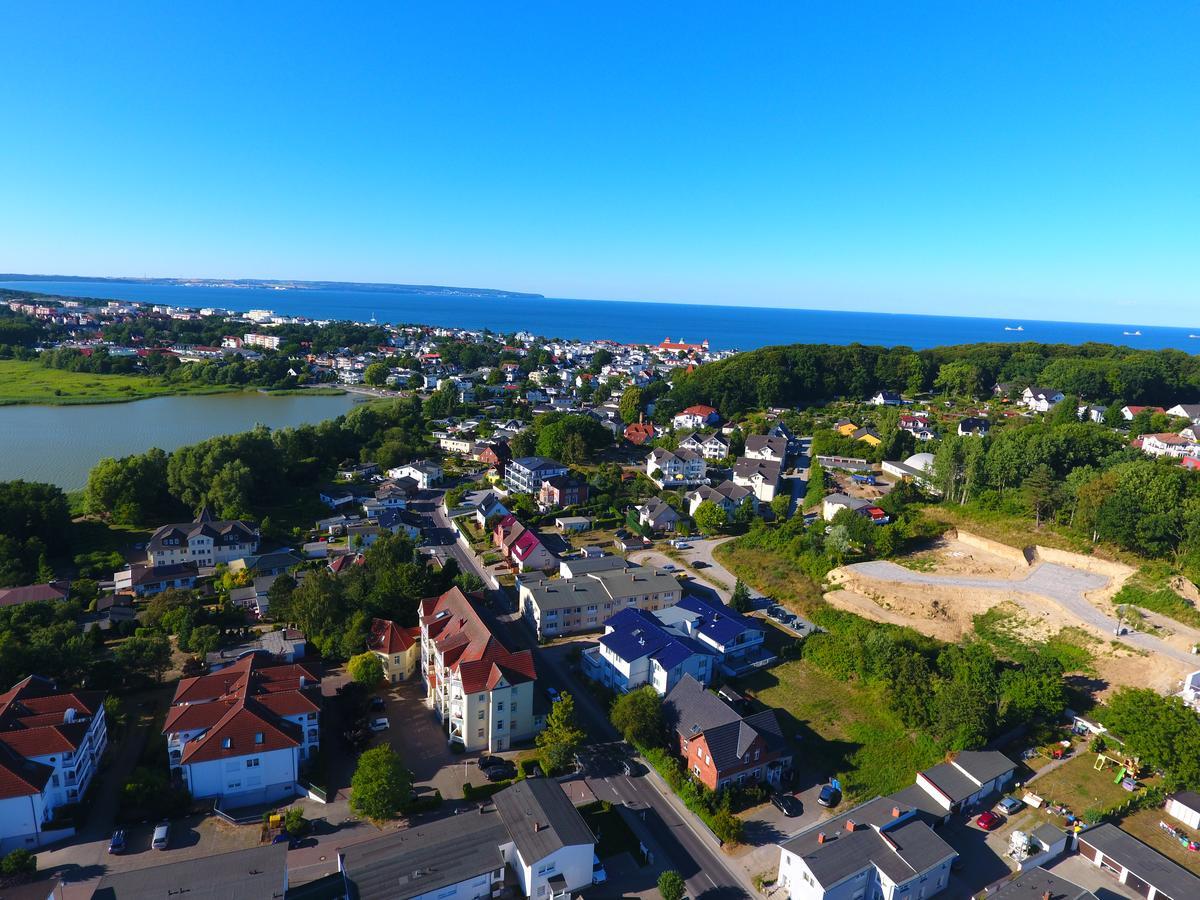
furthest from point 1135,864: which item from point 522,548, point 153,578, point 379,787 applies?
point 153,578

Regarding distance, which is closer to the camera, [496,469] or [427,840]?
[427,840]

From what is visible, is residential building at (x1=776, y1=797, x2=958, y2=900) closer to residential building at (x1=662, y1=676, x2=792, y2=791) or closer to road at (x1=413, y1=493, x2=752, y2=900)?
road at (x1=413, y1=493, x2=752, y2=900)

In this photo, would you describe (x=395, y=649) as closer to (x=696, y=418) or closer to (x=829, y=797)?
(x=829, y=797)

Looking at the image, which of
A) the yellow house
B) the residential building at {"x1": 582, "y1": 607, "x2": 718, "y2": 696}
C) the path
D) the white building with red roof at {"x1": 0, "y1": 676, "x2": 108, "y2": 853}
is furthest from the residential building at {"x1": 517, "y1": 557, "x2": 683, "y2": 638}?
the white building with red roof at {"x1": 0, "y1": 676, "x2": 108, "y2": 853}

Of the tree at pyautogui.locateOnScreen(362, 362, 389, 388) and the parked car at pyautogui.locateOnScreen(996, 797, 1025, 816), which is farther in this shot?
the tree at pyautogui.locateOnScreen(362, 362, 389, 388)

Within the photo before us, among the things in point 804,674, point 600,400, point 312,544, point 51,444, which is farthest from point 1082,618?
point 51,444

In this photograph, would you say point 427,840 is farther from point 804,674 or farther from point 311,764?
point 804,674
